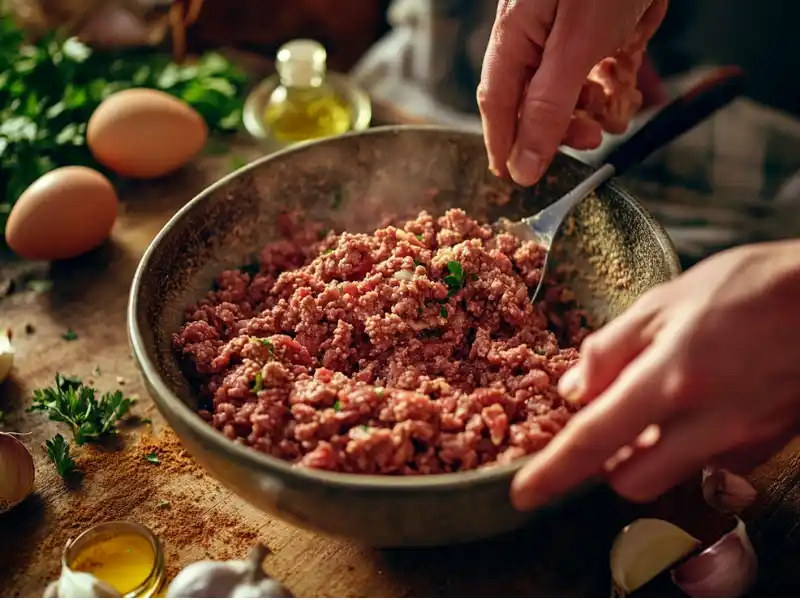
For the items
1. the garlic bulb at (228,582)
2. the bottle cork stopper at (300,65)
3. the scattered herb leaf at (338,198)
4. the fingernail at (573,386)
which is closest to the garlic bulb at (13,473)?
the garlic bulb at (228,582)

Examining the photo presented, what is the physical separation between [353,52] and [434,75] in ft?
3.51

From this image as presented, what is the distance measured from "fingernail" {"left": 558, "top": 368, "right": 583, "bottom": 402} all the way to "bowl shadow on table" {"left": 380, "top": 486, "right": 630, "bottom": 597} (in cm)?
24

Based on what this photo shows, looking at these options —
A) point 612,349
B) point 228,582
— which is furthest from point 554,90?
point 228,582

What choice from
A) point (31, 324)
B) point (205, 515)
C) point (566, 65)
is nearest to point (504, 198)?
point (566, 65)

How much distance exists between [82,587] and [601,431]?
0.90 m

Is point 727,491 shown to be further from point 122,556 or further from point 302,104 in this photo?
point 302,104

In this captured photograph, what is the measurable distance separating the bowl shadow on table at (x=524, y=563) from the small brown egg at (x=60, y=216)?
1.30m

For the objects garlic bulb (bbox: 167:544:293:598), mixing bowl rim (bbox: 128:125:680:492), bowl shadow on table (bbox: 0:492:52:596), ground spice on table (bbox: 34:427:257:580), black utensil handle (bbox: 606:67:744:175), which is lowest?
bowl shadow on table (bbox: 0:492:52:596)

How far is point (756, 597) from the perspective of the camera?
1473 millimetres

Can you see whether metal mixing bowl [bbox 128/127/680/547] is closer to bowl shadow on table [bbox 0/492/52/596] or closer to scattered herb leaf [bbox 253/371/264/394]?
scattered herb leaf [bbox 253/371/264/394]

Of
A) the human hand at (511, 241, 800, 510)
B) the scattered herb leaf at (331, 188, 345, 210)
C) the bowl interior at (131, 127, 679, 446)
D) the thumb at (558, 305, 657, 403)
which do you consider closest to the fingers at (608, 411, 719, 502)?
the human hand at (511, 241, 800, 510)

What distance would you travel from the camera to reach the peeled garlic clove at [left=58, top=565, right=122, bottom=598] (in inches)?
54.0

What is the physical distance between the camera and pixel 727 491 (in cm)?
158

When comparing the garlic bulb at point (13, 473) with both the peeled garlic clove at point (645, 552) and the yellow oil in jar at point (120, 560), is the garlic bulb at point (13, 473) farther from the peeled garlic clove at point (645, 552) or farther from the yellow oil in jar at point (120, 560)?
the peeled garlic clove at point (645, 552)
